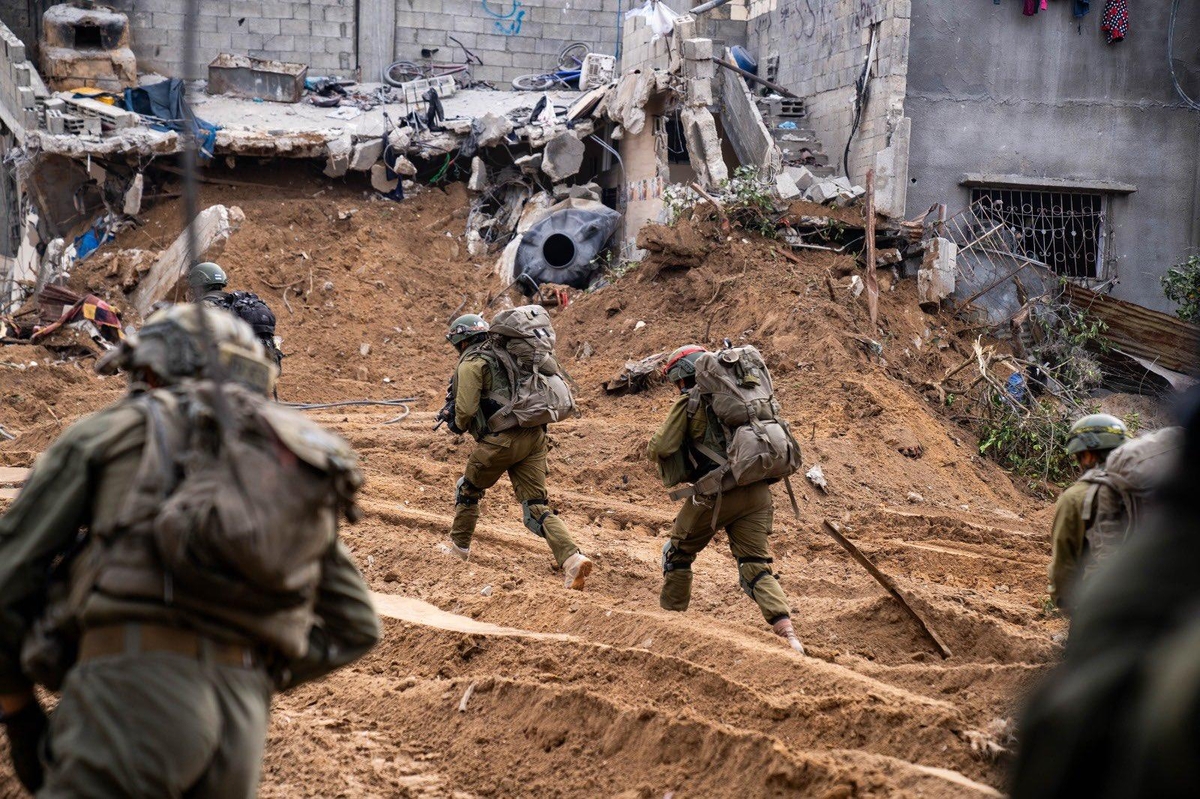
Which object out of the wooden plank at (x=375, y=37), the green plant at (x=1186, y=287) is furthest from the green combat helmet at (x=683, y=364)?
the wooden plank at (x=375, y=37)

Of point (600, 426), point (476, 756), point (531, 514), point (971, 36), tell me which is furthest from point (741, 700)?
point (971, 36)

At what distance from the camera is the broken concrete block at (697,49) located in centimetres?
1620

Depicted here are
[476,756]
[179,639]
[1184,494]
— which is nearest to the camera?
[1184,494]

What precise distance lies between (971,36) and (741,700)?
1426cm

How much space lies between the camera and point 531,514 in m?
7.83

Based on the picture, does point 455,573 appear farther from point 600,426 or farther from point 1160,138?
point 1160,138

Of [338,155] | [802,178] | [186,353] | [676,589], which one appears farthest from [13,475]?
[802,178]

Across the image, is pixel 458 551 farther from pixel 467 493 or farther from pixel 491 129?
pixel 491 129

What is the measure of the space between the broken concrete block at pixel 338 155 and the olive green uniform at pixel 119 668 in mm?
16239

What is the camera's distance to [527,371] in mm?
7797

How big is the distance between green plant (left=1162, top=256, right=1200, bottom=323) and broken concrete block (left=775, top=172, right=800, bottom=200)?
5.10m

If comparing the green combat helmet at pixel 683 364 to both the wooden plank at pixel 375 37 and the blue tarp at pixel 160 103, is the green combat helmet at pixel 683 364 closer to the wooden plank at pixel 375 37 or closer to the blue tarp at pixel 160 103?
the blue tarp at pixel 160 103

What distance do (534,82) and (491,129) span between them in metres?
4.25

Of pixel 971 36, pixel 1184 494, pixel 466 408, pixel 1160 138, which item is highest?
pixel 971 36
